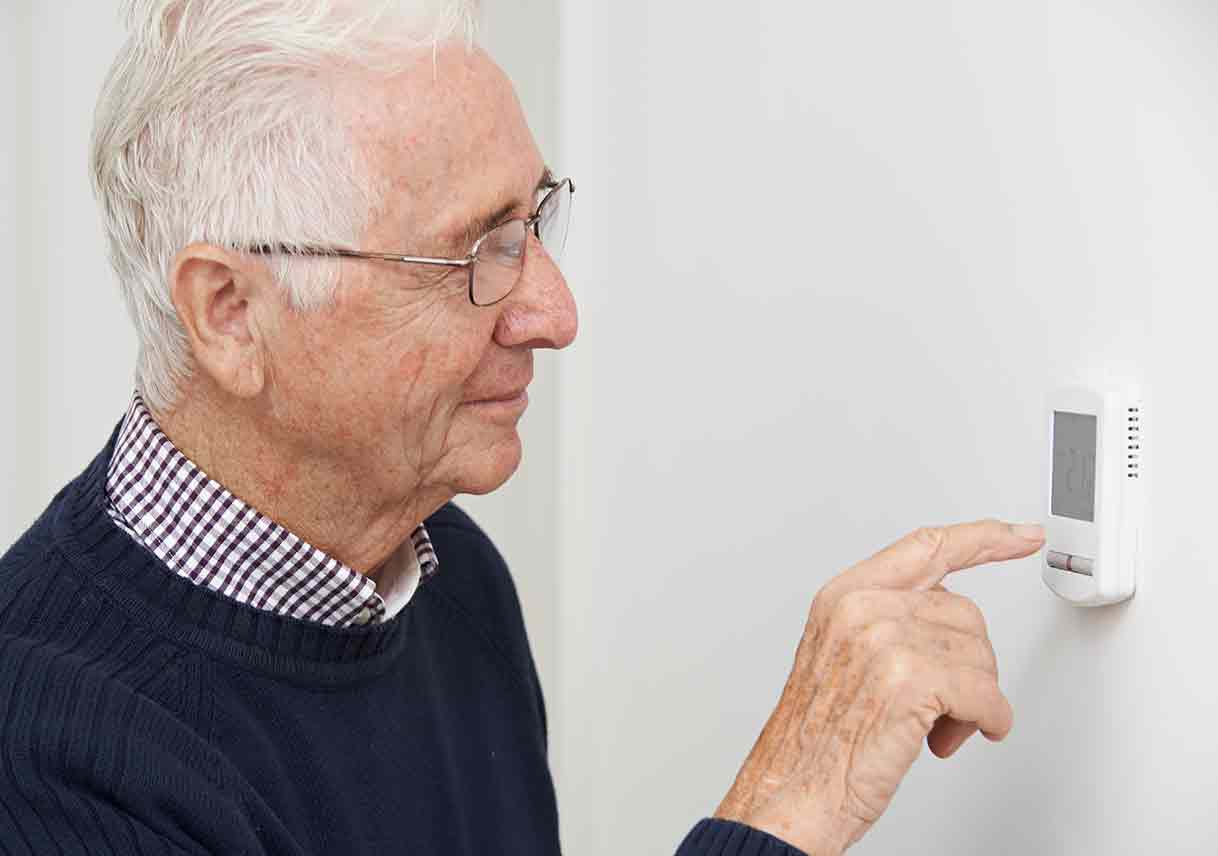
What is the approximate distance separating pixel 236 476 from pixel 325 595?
11 centimetres

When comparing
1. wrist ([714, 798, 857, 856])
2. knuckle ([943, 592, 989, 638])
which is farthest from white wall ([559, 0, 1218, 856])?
wrist ([714, 798, 857, 856])

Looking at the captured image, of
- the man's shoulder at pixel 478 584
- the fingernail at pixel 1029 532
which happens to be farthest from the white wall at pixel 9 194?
the fingernail at pixel 1029 532

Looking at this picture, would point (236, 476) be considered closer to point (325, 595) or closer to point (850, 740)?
point (325, 595)

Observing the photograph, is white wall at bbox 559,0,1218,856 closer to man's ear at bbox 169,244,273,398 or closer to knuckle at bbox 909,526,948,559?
knuckle at bbox 909,526,948,559

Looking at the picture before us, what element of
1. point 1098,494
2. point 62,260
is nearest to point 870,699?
point 1098,494

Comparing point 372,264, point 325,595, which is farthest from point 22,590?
point 372,264

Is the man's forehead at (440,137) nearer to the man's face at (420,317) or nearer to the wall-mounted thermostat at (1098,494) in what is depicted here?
the man's face at (420,317)

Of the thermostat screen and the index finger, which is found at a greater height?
the thermostat screen

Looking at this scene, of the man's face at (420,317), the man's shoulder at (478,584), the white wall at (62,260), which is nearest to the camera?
the man's face at (420,317)

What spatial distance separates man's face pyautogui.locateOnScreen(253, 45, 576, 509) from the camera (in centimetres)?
107

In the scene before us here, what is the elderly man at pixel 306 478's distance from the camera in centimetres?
100

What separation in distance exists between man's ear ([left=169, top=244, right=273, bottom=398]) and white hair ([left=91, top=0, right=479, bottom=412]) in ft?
0.06

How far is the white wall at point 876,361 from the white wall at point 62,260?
0.63ft

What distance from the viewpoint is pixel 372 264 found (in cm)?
108
